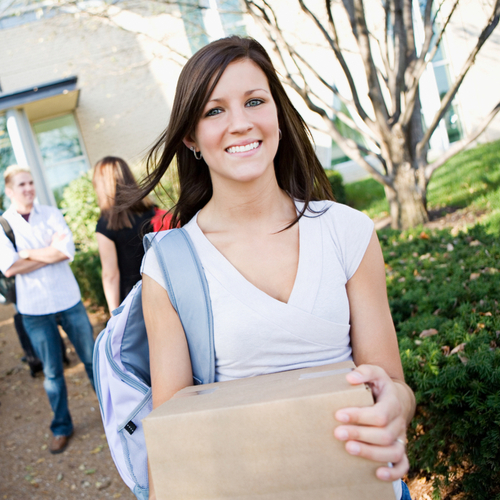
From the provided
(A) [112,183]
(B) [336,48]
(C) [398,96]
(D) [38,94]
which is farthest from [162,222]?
(D) [38,94]

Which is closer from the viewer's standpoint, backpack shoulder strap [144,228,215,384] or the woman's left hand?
the woman's left hand

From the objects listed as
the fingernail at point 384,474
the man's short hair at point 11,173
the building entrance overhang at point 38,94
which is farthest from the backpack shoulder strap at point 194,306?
the building entrance overhang at point 38,94

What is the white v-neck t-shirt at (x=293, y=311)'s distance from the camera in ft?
4.66

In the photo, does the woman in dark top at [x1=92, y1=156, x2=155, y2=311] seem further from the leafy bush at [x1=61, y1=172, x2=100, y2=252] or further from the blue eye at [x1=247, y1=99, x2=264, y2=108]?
the leafy bush at [x1=61, y1=172, x2=100, y2=252]

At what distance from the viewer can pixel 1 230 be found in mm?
4508

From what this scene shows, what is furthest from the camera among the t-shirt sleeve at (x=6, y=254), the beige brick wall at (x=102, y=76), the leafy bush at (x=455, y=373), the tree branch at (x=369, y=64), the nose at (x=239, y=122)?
the beige brick wall at (x=102, y=76)

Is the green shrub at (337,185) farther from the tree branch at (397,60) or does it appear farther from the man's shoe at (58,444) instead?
the man's shoe at (58,444)

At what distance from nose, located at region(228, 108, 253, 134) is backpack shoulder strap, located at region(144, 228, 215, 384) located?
1.36 feet

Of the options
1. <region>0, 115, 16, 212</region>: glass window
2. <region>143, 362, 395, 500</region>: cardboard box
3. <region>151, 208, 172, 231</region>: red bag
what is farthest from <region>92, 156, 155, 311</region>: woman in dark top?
<region>0, 115, 16, 212</region>: glass window

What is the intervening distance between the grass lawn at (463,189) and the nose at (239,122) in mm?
4049

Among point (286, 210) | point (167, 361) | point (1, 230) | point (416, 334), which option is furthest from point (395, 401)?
point (1, 230)

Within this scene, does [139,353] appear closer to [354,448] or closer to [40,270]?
[354,448]

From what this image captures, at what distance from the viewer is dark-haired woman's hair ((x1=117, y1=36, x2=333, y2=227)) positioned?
5.09ft

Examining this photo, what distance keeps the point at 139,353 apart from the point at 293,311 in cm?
53
